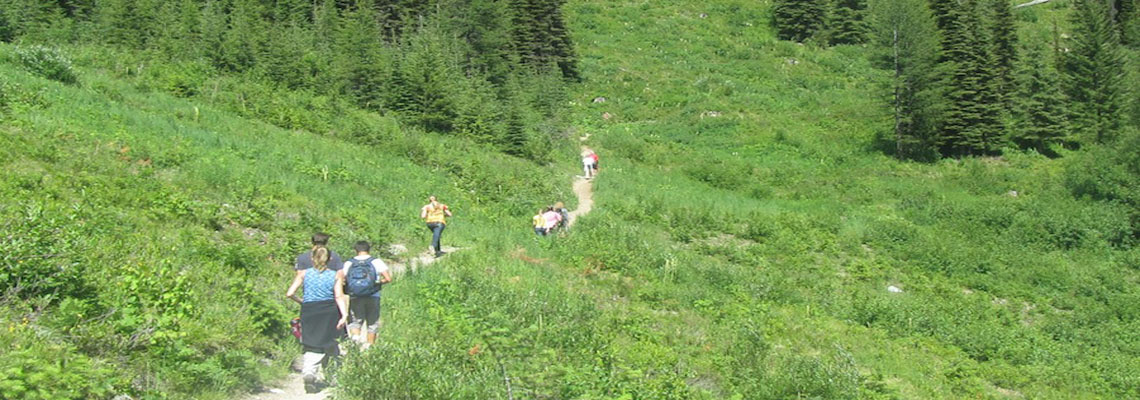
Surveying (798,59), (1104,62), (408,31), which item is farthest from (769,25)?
(408,31)

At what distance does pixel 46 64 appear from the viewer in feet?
72.5

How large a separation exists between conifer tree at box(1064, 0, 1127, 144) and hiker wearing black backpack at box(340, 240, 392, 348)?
41269 millimetres

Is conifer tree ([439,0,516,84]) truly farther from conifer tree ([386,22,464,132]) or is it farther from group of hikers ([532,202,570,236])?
group of hikers ([532,202,570,236])

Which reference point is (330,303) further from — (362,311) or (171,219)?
(171,219)

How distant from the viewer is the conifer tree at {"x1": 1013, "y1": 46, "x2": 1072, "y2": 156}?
37344mm

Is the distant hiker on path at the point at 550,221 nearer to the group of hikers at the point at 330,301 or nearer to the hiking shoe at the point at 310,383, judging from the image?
the group of hikers at the point at 330,301

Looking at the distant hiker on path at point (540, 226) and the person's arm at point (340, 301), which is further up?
the person's arm at point (340, 301)

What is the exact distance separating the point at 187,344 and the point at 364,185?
12.7 metres

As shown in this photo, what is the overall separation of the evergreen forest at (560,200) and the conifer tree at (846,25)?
5.34 m

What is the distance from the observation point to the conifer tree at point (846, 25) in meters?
57.8

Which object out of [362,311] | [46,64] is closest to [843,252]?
[362,311]

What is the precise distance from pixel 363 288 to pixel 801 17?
2243 inches

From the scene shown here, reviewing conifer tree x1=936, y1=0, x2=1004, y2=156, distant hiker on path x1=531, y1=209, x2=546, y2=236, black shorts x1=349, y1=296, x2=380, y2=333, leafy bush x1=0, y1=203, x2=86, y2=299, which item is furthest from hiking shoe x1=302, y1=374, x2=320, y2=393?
conifer tree x1=936, y1=0, x2=1004, y2=156

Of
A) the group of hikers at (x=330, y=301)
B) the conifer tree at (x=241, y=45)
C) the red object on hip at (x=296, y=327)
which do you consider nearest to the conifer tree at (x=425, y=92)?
the conifer tree at (x=241, y=45)
